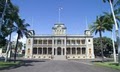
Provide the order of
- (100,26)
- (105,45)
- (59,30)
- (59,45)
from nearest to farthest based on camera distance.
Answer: (100,26) < (59,45) < (59,30) < (105,45)

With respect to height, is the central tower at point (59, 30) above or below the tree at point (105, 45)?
above

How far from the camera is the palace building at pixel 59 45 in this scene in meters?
107

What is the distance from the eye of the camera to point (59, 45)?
10775 centimetres

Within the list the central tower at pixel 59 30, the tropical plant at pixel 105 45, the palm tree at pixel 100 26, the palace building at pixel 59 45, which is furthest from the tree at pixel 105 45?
the palm tree at pixel 100 26

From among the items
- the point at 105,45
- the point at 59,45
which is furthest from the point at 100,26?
the point at 105,45

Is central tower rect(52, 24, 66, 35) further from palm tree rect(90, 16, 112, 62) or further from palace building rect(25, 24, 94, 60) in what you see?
palm tree rect(90, 16, 112, 62)

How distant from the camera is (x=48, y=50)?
361 ft

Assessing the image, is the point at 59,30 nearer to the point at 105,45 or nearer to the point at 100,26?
the point at 105,45

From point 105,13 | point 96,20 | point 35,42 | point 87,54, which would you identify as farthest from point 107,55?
point 105,13

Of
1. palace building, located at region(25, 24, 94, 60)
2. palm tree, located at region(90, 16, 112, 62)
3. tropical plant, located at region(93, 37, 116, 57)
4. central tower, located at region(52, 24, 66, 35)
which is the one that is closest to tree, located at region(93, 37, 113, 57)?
tropical plant, located at region(93, 37, 116, 57)

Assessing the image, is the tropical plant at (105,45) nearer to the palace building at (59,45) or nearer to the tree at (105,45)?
the tree at (105,45)

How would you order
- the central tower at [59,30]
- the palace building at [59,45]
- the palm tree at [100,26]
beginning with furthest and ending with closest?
the central tower at [59,30]
the palace building at [59,45]
the palm tree at [100,26]

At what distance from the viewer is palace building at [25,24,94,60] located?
4230 inches

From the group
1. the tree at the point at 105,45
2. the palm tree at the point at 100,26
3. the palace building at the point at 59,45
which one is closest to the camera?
the palm tree at the point at 100,26
